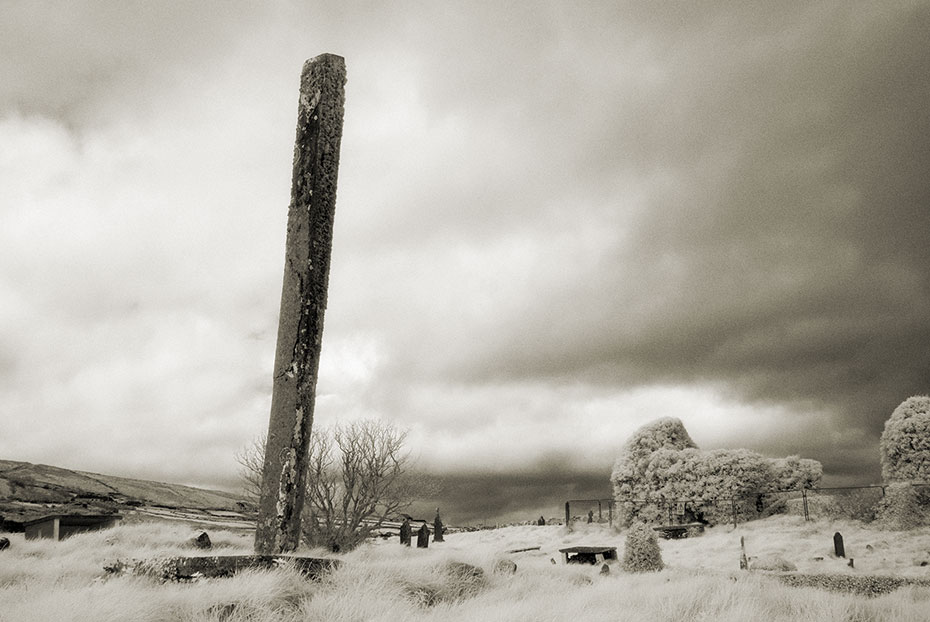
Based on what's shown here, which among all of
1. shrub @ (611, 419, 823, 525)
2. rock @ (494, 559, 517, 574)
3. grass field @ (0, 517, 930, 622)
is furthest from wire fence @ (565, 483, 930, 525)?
rock @ (494, 559, 517, 574)

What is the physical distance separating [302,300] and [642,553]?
37.2 ft

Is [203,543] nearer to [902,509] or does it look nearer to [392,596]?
[392,596]

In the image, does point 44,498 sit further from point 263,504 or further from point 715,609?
point 715,609

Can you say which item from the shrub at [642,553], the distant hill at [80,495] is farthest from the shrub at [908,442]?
the distant hill at [80,495]

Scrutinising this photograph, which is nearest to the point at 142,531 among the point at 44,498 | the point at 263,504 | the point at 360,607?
the point at 44,498

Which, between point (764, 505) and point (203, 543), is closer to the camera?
point (203, 543)

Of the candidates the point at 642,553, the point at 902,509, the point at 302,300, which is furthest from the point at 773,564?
the point at 302,300

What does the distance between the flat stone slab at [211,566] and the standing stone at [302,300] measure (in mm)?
911

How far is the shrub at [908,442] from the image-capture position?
21188 millimetres

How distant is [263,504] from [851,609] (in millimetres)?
7945

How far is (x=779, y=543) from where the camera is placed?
66.3 feet

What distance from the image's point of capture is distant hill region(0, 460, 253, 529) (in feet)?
71.2

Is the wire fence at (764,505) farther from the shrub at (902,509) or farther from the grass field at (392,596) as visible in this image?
the grass field at (392,596)

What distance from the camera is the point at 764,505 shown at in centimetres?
2480
